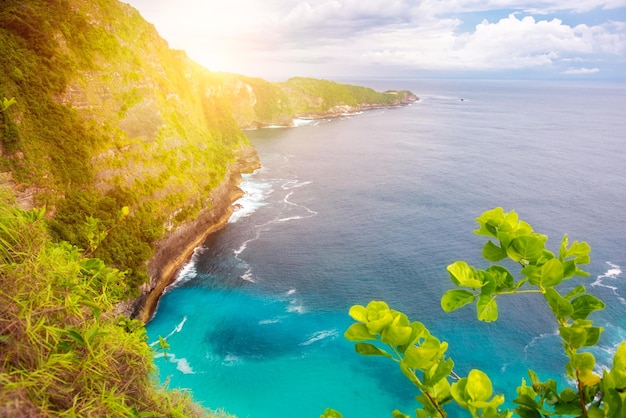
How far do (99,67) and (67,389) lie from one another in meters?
59.2

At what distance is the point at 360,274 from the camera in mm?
53125

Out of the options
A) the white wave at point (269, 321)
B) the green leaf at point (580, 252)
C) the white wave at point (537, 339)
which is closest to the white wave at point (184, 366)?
the white wave at point (269, 321)

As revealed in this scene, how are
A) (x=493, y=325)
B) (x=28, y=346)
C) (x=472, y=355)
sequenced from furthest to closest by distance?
(x=493, y=325), (x=472, y=355), (x=28, y=346)

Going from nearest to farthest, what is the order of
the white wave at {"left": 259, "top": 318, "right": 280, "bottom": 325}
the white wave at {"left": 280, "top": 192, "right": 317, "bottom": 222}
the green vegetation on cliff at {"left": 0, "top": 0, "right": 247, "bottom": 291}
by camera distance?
the green vegetation on cliff at {"left": 0, "top": 0, "right": 247, "bottom": 291} < the white wave at {"left": 259, "top": 318, "right": 280, "bottom": 325} < the white wave at {"left": 280, "top": 192, "right": 317, "bottom": 222}

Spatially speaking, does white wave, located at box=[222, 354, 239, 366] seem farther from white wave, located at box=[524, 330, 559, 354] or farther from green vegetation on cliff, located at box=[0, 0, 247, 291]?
white wave, located at box=[524, 330, 559, 354]

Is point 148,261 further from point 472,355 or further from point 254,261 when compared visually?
point 472,355

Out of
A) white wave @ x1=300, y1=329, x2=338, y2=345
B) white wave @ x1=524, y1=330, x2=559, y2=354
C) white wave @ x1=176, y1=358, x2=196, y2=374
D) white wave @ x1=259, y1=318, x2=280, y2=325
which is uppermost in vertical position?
white wave @ x1=259, y1=318, x2=280, y2=325

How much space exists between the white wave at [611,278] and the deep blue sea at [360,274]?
228 millimetres

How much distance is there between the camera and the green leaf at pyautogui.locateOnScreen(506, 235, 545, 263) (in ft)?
13.0

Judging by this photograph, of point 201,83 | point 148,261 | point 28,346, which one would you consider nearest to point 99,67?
point 148,261

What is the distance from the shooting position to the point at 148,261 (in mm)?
48469

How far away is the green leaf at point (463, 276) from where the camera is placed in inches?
150

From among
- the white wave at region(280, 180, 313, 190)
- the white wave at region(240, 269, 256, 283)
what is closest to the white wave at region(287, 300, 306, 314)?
the white wave at region(240, 269, 256, 283)

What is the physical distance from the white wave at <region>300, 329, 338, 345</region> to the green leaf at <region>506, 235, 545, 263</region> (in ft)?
133
